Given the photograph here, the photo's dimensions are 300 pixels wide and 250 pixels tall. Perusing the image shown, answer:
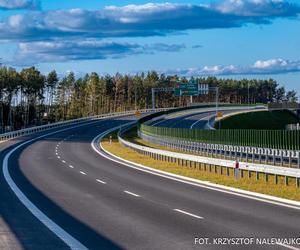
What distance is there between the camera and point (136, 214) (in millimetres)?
17266

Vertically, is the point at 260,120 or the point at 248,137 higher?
the point at 248,137

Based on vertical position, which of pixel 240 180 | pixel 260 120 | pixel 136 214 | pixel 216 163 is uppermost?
pixel 136 214

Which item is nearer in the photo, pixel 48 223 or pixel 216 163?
pixel 48 223

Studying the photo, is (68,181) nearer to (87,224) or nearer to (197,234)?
(87,224)

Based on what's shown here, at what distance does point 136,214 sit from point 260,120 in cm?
11352

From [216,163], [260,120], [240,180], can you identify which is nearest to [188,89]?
[260,120]

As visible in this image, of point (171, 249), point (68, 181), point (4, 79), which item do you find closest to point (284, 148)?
point (68, 181)

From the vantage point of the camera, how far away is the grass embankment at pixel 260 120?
112m

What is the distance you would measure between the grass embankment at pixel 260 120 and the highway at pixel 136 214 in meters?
77.0

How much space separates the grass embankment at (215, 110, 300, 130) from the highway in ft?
252

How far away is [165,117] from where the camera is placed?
12500cm

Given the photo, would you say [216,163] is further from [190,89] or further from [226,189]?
[190,89]

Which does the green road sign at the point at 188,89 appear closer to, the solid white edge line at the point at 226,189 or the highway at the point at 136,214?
the solid white edge line at the point at 226,189

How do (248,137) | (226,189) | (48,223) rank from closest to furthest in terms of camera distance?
(48,223) → (226,189) → (248,137)
